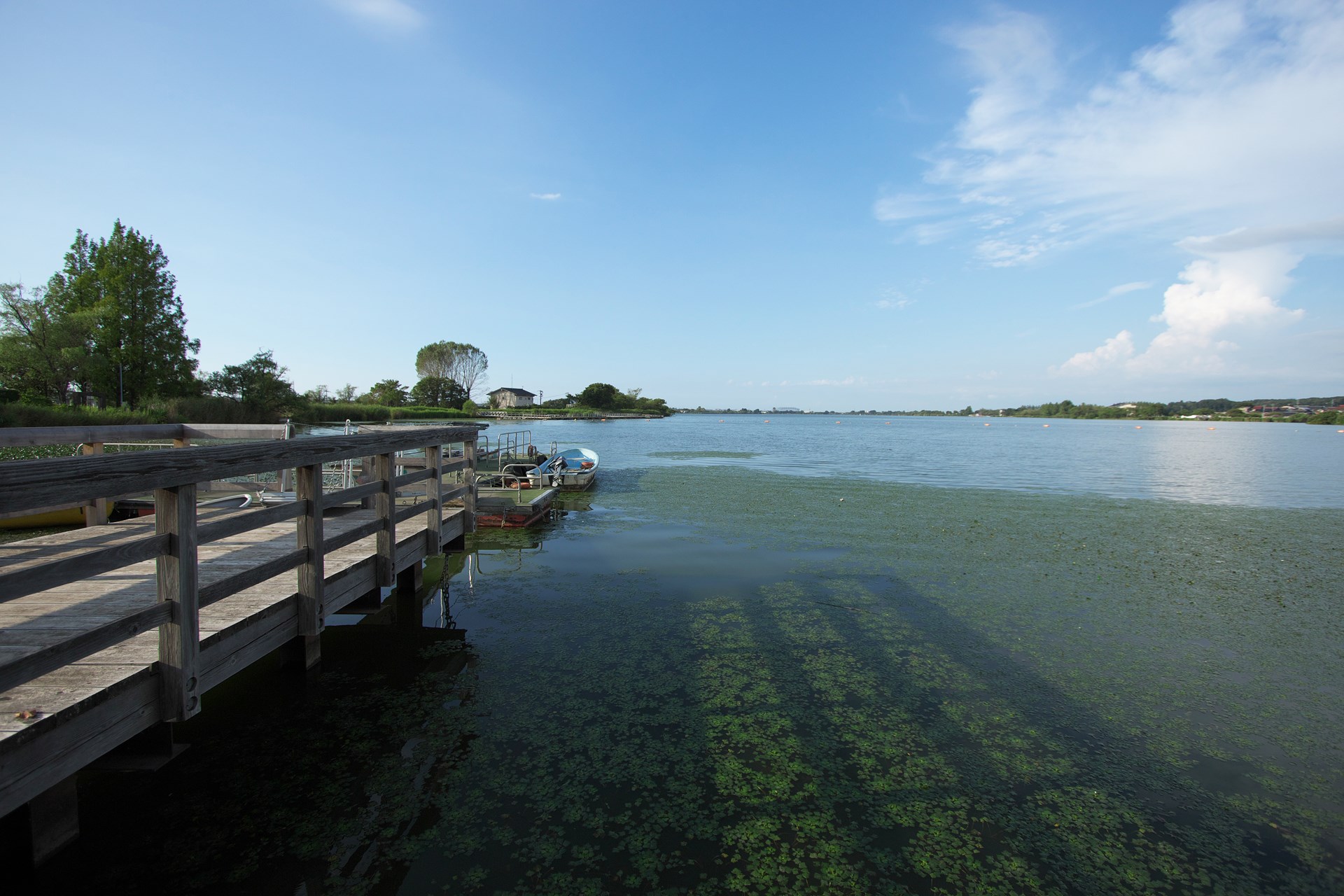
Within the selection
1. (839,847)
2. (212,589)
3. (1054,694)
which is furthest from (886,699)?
(212,589)

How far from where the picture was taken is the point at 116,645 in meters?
3.19

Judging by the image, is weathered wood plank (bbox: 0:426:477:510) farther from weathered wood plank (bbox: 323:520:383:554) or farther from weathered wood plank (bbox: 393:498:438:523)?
weathered wood plank (bbox: 393:498:438:523)

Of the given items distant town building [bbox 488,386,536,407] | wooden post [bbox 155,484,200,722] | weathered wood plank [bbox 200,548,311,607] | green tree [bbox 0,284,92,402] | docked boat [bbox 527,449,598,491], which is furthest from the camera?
distant town building [bbox 488,386,536,407]

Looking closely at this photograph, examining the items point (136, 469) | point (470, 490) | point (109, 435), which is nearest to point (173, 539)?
point (136, 469)

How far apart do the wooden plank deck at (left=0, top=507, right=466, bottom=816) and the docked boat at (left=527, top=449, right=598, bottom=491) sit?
10110 millimetres

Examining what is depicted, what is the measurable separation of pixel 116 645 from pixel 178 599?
0.67 m

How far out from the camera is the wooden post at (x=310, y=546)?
4.26 m

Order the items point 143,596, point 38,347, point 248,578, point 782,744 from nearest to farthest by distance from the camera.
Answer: point 248,578 < point 143,596 < point 782,744 < point 38,347

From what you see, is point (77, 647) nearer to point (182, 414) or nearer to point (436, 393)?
point (182, 414)

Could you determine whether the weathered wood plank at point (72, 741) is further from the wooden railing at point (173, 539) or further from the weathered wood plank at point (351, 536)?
the weathered wood plank at point (351, 536)

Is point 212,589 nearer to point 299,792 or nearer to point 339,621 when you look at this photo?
point 299,792

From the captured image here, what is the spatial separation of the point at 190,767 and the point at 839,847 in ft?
12.9

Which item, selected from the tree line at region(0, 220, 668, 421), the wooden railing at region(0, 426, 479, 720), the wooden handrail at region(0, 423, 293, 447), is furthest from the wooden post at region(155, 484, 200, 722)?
the tree line at region(0, 220, 668, 421)

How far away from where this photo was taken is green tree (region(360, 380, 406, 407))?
258 ft
